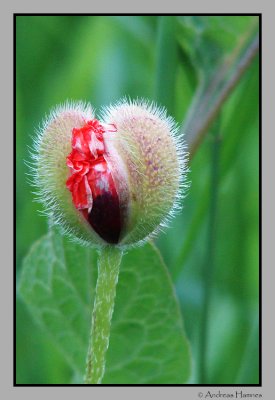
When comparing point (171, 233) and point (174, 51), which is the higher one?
point (174, 51)

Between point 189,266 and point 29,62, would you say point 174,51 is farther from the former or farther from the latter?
point 29,62

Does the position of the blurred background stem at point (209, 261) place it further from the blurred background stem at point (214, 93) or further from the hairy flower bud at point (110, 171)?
the hairy flower bud at point (110, 171)

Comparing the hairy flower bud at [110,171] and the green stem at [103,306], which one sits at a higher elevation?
the hairy flower bud at [110,171]

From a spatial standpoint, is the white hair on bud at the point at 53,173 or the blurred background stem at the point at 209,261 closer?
the white hair on bud at the point at 53,173

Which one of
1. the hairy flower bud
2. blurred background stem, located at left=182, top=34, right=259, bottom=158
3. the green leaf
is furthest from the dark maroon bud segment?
blurred background stem, located at left=182, top=34, right=259, bottom=158

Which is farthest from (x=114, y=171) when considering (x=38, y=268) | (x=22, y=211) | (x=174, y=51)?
(x=22, y=211)

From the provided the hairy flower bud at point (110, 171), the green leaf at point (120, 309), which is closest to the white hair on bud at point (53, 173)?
the hairy flower bud at point (110, 171)

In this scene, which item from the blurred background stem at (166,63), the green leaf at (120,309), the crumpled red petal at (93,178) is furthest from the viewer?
the blurred background stem at (166,63)

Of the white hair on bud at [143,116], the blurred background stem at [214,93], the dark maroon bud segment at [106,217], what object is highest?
the blurred background stem at [214,93]

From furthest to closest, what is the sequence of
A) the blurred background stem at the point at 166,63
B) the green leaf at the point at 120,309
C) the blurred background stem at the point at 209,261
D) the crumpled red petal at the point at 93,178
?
the blurred background stem at the point at 166,63 < the blurred background stem at the point at 209,261 < the green leaf at the point at 120,309 < the crumpled red petal at the point at 93,178
